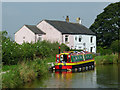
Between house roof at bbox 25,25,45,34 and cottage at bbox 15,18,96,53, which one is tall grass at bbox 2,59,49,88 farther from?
house roof at bbox 25,25,45,34

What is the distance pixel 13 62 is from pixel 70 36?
71.3 feet

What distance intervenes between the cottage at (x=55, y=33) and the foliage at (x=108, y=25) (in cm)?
481

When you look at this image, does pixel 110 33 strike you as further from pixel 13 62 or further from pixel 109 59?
pixel 13 62

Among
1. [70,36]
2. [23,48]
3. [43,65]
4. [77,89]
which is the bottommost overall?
[77,89]

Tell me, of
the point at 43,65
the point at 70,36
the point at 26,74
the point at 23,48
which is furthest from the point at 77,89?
the point at 70,36

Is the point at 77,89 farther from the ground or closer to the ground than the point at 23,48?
closer to the ground

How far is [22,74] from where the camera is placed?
66.8 ft

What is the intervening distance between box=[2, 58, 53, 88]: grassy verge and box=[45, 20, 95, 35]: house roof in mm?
22342

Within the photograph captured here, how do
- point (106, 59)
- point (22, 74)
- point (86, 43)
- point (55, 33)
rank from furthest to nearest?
point (86, 43) → point (55, 33) → point (106, 59) → point (22, 74)

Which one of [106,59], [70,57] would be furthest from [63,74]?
[106,59]

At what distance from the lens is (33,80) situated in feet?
74.0

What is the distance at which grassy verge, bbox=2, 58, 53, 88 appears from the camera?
1812 cm

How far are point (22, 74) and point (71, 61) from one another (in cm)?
975

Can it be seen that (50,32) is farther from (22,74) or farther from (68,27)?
(22,74)
